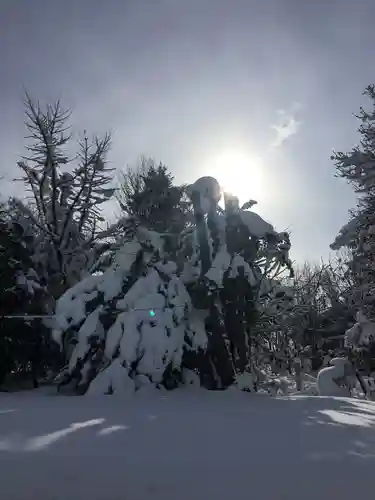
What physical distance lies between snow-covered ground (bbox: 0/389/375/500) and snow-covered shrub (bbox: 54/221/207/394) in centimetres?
289

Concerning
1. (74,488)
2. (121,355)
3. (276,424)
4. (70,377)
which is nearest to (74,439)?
(74,488)

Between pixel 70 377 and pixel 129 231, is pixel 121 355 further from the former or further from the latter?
pixel 129 231

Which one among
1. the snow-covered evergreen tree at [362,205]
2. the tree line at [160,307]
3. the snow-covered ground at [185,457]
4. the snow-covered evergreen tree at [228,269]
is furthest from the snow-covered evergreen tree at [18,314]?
the snow-covered evergreen tree at [362,205]

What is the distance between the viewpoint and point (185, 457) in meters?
2.46

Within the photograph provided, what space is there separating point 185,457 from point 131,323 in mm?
4688

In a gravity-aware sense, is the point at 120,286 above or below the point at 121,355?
above

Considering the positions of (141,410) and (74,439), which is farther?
(141,410)

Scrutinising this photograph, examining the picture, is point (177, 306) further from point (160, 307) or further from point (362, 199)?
point (362, 199)

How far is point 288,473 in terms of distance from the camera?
2.21 m

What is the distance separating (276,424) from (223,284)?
418 cm

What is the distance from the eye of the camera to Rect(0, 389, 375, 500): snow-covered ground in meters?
2.05

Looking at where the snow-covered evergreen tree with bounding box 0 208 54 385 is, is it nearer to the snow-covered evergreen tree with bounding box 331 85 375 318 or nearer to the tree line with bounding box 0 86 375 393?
the tree line with bounding box 0 86 375 393

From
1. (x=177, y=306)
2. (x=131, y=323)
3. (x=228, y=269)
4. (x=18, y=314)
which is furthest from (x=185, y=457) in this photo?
(x=18, y=314)

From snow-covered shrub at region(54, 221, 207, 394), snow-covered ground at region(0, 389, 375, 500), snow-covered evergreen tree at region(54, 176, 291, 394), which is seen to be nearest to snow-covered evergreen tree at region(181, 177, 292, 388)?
snow-covered evergreen tree at region(54, 176, 291, 394)
